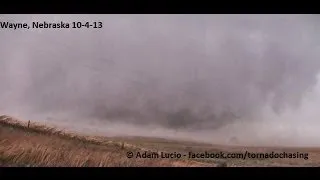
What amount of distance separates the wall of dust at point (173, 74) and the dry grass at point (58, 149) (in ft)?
0.25

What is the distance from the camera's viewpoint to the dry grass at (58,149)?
9.81 ft

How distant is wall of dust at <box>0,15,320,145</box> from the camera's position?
3.03 metres

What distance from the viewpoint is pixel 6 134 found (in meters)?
2.99

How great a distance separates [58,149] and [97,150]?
21 cm

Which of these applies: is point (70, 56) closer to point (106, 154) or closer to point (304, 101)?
point (106, 154)

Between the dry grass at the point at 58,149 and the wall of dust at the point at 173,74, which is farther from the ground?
the wall of dust at the point at 173,74

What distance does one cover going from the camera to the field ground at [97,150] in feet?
9.82

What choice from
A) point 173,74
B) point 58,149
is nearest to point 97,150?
point 58,149

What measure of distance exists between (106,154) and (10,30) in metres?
0.87

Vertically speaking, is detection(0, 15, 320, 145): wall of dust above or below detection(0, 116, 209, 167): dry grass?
above

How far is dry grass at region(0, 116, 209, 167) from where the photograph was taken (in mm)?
2990

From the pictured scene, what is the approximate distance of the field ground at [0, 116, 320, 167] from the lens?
2994 mm

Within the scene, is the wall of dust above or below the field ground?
above
